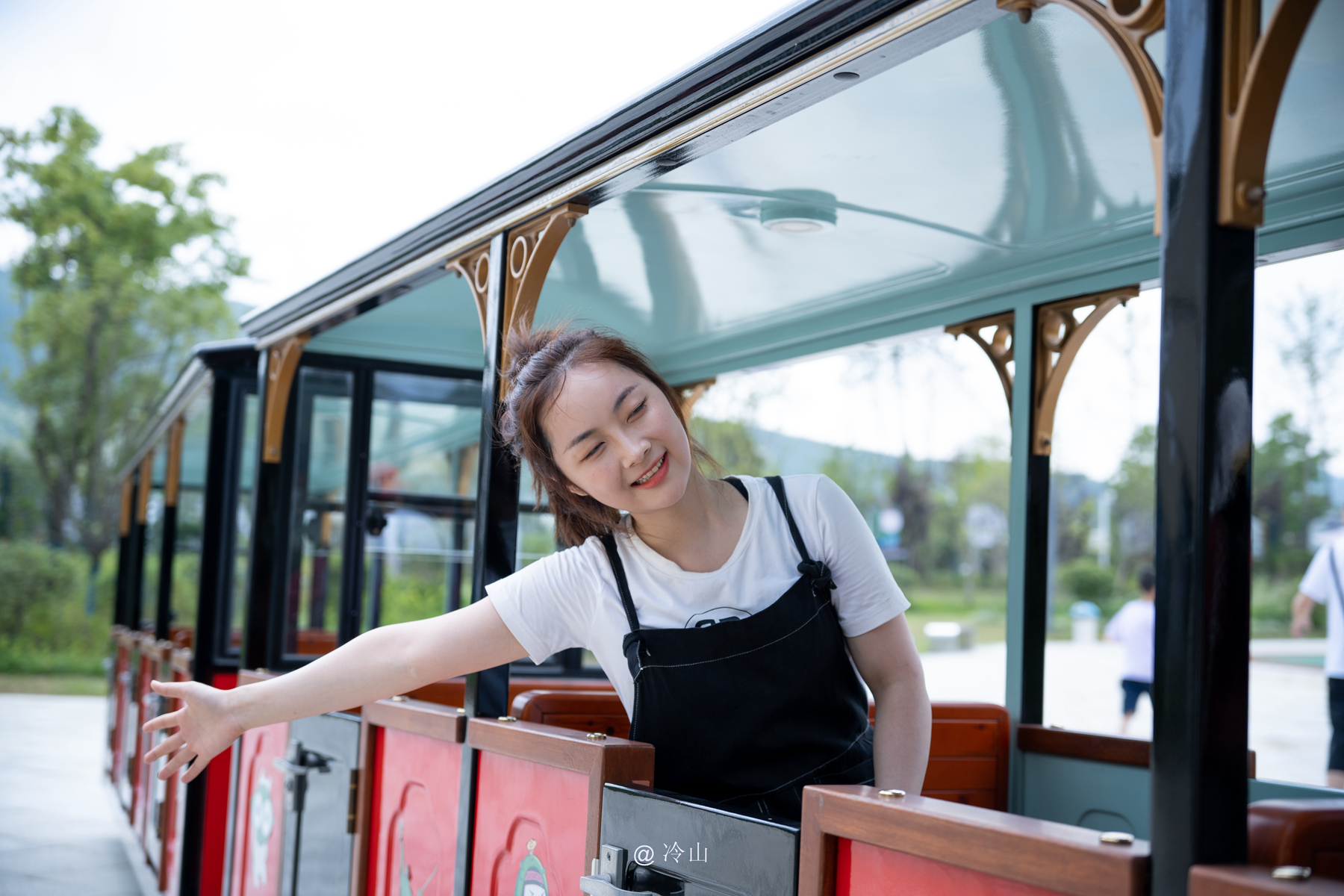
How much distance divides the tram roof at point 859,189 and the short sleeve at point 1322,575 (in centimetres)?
239

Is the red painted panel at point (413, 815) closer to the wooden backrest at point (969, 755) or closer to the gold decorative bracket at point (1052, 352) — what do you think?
the wooden backrest at point (969, 755)

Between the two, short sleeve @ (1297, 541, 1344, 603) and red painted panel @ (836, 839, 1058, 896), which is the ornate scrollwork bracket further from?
short sleeve @ (1297, 541, 1344, 603)

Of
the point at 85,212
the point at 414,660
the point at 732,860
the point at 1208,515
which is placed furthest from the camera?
the point at 85,212

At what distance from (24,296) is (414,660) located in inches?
1167

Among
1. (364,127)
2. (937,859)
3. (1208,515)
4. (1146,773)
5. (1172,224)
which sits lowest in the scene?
(1146,773)

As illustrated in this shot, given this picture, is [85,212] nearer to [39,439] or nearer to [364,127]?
[39,439]

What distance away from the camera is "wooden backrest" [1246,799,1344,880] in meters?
1.25

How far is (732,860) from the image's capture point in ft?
5.96

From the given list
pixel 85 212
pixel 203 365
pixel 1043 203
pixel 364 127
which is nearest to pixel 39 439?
pixel 85 212

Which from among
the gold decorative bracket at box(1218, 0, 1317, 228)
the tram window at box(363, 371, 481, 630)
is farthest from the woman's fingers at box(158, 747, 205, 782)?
the tram window at box(363, 371, 481, 630)

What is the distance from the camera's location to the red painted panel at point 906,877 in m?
1.42

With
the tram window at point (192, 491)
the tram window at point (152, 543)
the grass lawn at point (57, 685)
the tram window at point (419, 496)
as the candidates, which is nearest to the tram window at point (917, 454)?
the tram window at point (152, 543)

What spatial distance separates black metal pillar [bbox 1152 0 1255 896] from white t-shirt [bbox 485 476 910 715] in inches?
34.3

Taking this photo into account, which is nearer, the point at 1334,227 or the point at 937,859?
the point at 937,859
